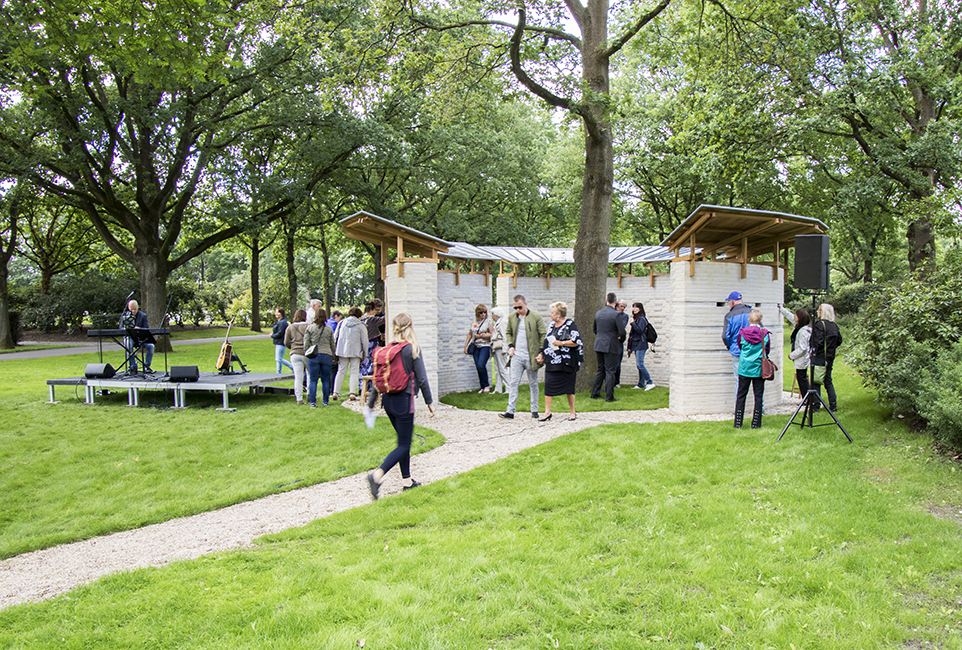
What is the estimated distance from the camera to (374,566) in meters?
4.30

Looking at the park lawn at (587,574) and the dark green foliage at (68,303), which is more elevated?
the dark green foliage at (68,303)

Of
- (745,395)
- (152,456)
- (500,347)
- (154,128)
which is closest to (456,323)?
(500,347)

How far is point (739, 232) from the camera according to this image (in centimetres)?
1024

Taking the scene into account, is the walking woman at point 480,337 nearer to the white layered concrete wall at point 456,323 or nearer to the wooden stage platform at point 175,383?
the white layered concrete wall at point 456,323

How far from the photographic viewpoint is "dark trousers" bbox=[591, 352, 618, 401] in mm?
11414

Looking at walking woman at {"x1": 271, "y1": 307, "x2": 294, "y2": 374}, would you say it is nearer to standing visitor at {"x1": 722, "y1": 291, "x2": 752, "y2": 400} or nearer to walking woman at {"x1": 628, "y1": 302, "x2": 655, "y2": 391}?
walking woman at {"x1": 628, "y1": 302, "x2": 655, "y2": 391}

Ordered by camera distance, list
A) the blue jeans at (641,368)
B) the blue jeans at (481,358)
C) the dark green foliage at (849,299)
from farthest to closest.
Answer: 1. the dark green foliage at (849,299)
2. the blue jeans at (641,368)
3. the blue jeans at (481,358)

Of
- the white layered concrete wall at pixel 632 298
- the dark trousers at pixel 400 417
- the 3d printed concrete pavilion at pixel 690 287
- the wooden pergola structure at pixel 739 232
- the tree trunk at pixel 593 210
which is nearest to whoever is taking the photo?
the dark trousers at pixel 400 417

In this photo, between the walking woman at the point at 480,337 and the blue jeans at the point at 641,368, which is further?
the blue jeans at the point at 641,368

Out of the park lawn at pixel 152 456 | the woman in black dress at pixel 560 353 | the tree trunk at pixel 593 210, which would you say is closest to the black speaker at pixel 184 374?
the park lawn at pixel 152 456

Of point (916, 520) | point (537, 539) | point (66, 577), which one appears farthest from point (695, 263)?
point (66, 577)

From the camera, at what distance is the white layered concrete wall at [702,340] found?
9781 millimetres

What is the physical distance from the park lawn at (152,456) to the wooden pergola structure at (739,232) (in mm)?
5168

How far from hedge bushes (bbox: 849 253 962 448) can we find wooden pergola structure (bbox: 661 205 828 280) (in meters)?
1.75
